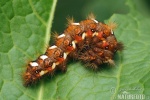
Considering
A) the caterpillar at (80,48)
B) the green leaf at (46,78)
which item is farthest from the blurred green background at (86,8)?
the green leaf at (46,78)

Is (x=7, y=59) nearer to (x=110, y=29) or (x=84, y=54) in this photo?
(x=84, y=54)

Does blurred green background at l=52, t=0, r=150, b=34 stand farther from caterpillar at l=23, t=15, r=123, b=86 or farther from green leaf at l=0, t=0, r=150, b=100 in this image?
green leaf at l=0, t=0, r=150, b=100

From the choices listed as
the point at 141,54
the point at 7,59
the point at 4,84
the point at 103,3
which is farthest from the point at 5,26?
the point at 103,3

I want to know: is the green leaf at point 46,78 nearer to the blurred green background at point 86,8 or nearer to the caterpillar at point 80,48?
the caterpillar at point 80,48

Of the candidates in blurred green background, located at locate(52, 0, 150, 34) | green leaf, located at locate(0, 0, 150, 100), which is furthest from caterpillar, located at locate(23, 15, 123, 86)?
blurred green background, located at locate(52, 0, 150, 34)

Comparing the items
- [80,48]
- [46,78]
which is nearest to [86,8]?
[80,48]

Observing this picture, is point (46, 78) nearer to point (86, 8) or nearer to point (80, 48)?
point (80, 48)
